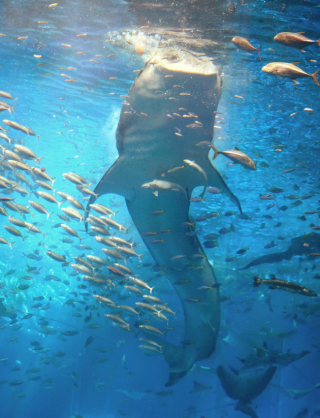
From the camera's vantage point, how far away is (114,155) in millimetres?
23203

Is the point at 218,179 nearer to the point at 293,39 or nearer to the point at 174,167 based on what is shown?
the point at 174,167

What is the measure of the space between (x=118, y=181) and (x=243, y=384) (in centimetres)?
659

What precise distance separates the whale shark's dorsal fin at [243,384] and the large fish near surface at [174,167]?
265 centimetres

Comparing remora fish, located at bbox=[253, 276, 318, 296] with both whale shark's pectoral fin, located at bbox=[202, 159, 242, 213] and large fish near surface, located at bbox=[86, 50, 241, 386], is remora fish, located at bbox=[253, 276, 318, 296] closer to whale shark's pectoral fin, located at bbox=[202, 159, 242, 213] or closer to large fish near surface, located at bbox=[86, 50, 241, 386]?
large fish near surface, located at bbox=[86, 50, 241, 386]

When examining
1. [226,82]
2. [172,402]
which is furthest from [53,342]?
[226,82]

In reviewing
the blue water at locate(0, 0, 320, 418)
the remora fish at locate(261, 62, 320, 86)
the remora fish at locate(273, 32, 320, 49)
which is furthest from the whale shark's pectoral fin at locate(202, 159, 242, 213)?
the blue water at locate(0, 0, 320, 418)

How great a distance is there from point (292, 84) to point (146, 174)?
291 inches

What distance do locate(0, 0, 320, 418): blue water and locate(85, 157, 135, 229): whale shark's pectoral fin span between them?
1.81 m

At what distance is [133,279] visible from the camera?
6566 millimetres

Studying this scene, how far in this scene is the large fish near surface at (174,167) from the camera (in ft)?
12.6

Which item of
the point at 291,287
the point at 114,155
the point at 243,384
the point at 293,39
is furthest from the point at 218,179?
the point at 114,155

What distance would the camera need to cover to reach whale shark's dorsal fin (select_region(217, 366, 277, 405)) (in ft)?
23.7

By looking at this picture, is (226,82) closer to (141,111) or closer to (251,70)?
(251,70)

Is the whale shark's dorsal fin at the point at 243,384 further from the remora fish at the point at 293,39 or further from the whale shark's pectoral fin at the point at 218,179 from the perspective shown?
the remora fish at the point at 293,39
